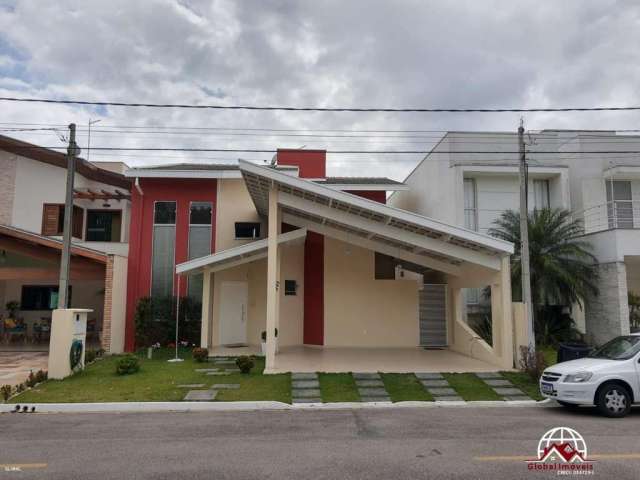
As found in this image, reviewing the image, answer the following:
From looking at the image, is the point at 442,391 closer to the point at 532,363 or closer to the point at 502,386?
the point at 502,386

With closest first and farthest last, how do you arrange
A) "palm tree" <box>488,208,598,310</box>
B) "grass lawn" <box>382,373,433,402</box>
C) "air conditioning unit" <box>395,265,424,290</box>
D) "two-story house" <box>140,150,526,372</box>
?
"grass lawn" <box>382,373,433,402</box> → "palm tree" <box>488,208,598,310</box> → "two-story house" <box>140,150,526,372</box> → "air conditioning unit" <box>395,265,424,290</box>

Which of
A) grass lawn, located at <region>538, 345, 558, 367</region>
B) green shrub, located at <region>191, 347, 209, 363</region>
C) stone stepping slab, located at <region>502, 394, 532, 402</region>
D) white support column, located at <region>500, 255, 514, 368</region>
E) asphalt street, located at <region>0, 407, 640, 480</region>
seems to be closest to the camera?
asphalt street, located at <region>0, 407, 640, 480</region>

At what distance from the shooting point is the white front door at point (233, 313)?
59.3 feet

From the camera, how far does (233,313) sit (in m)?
18.2

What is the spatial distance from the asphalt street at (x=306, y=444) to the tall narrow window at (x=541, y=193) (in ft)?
37.7

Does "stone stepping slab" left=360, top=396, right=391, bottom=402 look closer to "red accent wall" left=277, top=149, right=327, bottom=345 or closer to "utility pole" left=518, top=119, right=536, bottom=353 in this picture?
"utility pole" left=518, top=119, right=536, bottom=353

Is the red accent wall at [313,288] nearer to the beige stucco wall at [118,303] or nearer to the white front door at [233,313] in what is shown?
the white front door at [233,313]

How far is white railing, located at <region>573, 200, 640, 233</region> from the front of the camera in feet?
62.2

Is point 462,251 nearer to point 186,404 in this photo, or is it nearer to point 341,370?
point 341,370

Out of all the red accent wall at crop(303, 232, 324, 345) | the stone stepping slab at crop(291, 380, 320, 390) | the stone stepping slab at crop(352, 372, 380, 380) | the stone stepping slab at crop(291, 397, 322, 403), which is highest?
the red accent wall at crop(303, 232, 324, 345)

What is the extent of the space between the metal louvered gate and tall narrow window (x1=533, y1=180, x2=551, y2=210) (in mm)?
5132

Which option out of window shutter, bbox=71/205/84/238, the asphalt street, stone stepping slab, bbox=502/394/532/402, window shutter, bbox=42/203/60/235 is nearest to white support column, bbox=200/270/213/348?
the asphalt street

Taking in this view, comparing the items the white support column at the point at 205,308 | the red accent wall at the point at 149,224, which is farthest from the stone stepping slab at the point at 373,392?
the red accent wall at the point at 149,224

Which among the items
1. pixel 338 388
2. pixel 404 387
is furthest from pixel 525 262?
pixel 338 388
